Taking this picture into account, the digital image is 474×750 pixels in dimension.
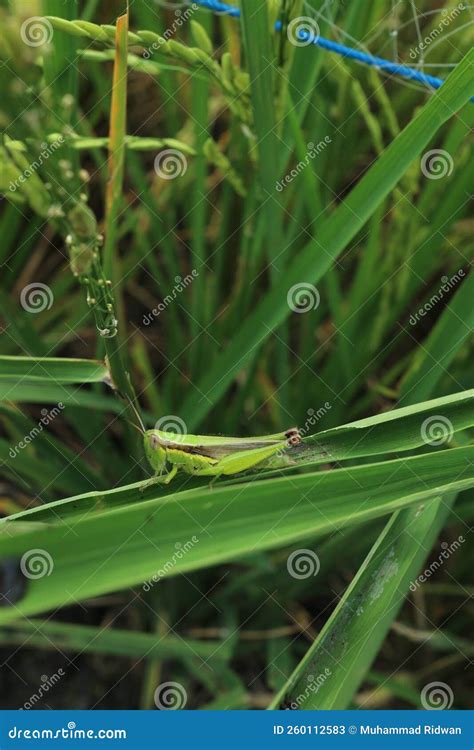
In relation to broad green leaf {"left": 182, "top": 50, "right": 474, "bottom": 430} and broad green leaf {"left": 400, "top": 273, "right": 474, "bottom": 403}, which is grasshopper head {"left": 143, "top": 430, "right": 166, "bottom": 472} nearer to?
broad green leaf {"left": 182, "top": 50, "right": 474, "bottom": 430}

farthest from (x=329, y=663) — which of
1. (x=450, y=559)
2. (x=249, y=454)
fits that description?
(x=450, y=559)

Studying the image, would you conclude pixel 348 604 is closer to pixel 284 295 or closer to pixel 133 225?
pixel 284 295

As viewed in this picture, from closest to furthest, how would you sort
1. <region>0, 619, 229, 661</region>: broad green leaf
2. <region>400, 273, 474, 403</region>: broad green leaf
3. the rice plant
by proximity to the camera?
the rice plant → <region>400, 273, 474, 403</region>: broad green leaf → <region>0, 619, 229, 661</region>: broad green leaf

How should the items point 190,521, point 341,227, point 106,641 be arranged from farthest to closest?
point 106,641, point 341,227, point 190,521

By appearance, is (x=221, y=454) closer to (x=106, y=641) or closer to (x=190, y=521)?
(x=190, y=521)

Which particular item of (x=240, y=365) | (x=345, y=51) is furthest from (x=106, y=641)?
(x=345, y=51)

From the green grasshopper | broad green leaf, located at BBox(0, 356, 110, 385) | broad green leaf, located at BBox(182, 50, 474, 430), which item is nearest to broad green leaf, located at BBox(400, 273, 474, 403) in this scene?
broad green leaf, located at BBox(182, 50, 474, 430)

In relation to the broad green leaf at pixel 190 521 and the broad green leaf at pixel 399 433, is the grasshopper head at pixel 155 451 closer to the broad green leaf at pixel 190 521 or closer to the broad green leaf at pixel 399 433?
the broad green leaf at pixel 190 521

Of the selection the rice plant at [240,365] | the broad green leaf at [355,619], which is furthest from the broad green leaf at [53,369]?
the broad green leaf at [355,619]
